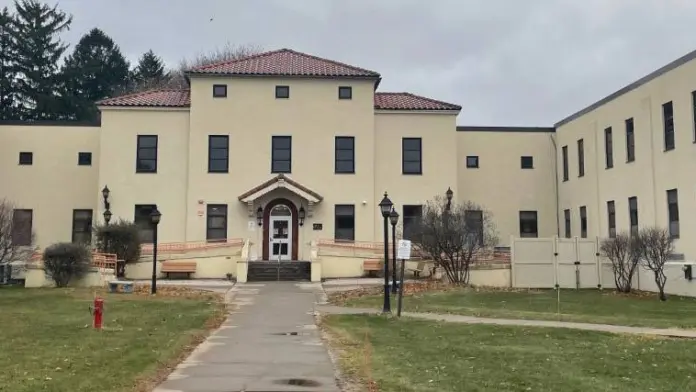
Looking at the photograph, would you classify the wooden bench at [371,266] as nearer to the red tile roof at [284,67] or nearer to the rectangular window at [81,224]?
the red tile roof at [284,67]

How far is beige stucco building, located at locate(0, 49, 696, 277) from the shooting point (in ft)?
109

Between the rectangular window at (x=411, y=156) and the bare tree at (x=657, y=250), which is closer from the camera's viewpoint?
the bare tree at (x=657, y=250)

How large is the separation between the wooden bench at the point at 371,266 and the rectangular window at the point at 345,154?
5271 mm

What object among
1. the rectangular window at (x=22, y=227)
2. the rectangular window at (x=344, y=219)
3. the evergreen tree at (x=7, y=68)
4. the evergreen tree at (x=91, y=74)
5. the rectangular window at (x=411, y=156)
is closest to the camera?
the rectangular window at (x=22, y=227)

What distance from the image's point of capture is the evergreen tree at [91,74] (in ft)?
208

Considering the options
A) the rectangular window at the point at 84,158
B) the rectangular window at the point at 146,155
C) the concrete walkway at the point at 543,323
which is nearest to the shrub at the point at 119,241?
the rectangular window at the point at 146,155

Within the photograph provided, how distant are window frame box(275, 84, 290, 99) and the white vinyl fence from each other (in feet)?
43.6

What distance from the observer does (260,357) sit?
37.3 feet

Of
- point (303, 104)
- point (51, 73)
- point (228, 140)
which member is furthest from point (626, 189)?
point (51, 73)

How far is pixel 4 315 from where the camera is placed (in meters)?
17.1

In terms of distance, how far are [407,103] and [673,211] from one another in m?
14.4

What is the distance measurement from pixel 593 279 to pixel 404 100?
1360cm

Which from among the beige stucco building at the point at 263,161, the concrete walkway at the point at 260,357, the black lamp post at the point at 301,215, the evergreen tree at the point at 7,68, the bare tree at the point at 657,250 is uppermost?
the evergreen tree at the point at 7,68

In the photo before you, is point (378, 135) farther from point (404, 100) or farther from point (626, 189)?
point (626, 189)
